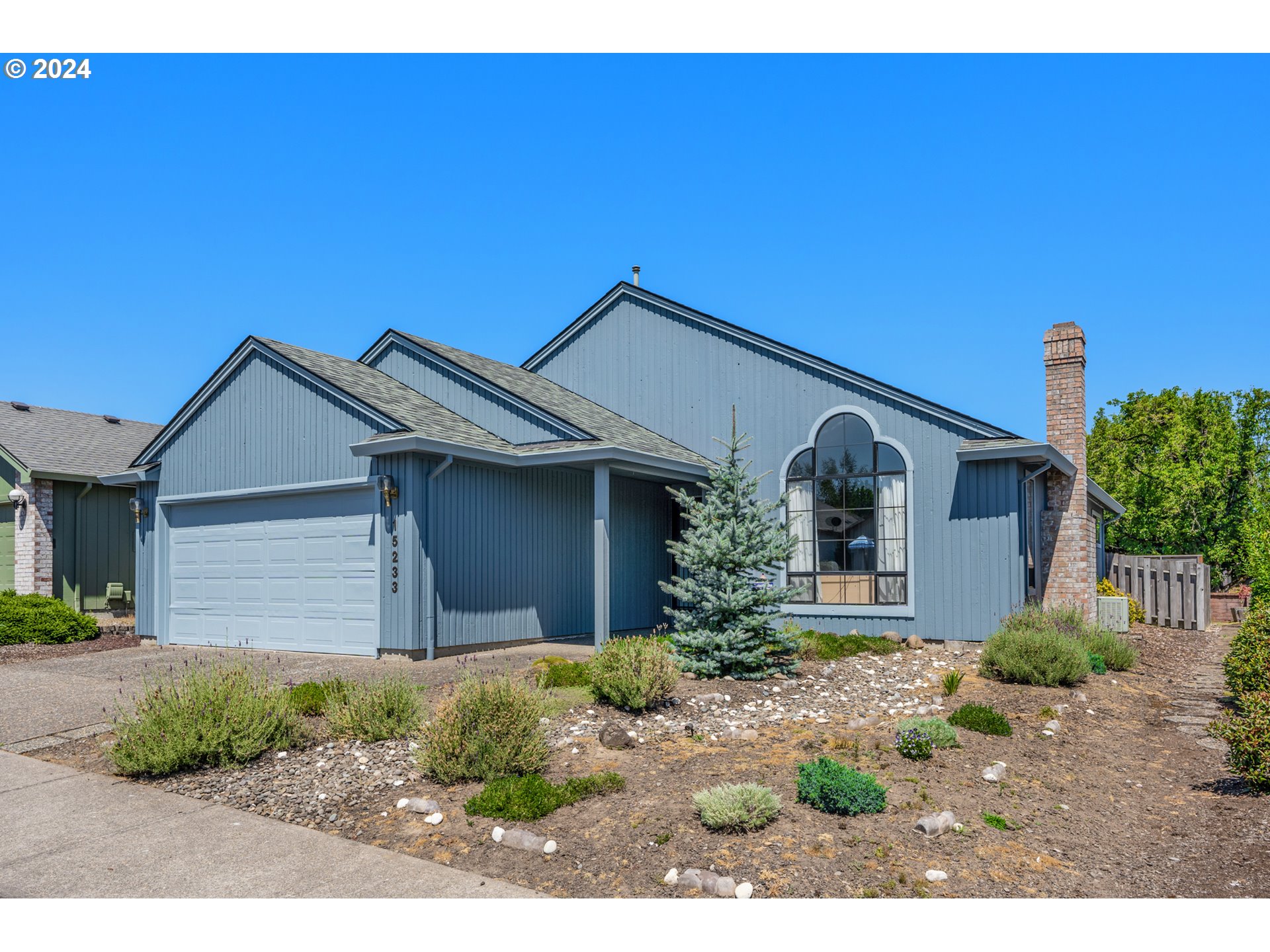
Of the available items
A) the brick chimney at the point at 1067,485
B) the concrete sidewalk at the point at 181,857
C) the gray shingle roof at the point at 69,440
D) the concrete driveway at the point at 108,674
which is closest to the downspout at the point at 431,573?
the concrete driveway at the point at 108,674

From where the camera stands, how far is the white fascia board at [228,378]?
12.9 m

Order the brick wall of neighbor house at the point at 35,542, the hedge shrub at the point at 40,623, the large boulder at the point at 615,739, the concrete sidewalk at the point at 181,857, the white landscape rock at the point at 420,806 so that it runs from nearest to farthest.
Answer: the concrete sidewalk at the point at 181,857
the white landscape rock at the point at 420,806
the large boulder at the point at 615,739
the hedge shrub at the point at 40,623
the brick wall of neighbor house at the point at 35,542

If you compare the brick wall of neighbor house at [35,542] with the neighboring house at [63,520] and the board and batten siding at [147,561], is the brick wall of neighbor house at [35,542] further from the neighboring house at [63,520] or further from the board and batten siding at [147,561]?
the board and batten siding at [147,561]

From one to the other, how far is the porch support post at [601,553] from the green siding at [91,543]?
38.6ft

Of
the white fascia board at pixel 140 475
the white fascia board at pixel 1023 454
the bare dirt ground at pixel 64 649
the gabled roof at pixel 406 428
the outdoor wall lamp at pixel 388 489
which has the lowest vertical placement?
the bare dirt ground at pixel 64 649

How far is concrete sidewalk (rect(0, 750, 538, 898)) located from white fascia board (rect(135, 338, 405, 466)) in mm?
7107

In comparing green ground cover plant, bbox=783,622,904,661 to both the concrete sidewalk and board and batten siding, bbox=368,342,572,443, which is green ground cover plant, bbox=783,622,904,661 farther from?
the concrete sidewalk

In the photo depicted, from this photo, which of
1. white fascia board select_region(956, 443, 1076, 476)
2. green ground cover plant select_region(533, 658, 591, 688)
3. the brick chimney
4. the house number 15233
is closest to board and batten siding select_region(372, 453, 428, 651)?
the house number 15233

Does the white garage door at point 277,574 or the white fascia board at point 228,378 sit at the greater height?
the white fascia board at point 228,378

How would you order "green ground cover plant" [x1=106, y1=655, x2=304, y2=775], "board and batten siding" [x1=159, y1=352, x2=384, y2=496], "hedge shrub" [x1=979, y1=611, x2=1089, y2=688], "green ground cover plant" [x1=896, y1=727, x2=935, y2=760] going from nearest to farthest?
"green ground cover plant" [x1=896, y1=727, x2=935, y2=760]
"green ground cover plant" [x1=106, y1=655, x2=304, y2=775]
"hedge shrub" [x1=979, y1=611, x2=1089, y2=688]
"board and batten siding" [x1=159, y1=352, x2=384, y2=496]

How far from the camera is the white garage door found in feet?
42.5

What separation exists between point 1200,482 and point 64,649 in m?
31.0

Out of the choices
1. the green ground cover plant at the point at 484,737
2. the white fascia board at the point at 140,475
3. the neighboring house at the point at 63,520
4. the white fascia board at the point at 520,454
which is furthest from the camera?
the neighboring house at the point at 63,520

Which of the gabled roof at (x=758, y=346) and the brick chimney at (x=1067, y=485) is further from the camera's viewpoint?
the brick chimney at (x=1067, y=485)
